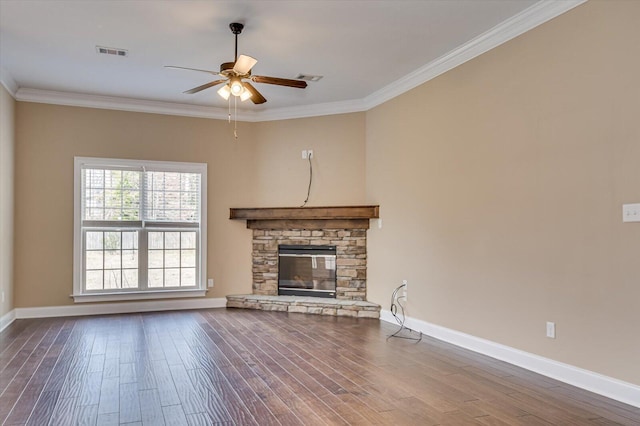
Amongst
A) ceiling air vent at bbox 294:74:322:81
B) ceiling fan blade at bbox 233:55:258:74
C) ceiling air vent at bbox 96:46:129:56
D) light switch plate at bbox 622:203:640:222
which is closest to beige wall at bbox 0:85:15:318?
ceiling air vent at bbox 96:46:129:56

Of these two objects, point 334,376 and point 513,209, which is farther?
point 513,209

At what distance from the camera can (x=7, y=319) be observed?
5.53m

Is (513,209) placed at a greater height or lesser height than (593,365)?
greater

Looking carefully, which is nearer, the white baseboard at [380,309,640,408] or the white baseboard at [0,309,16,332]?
the white baseboard at [380,309,640,408]

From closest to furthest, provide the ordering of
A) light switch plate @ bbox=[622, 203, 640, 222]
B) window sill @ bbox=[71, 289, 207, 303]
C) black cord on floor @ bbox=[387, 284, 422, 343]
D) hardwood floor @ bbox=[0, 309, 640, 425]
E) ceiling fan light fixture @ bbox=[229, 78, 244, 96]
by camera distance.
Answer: hardwood floor @ bbox=[0, 309, 640, 425]
light switch plate @ bbox=[622, 203, 640, 222]
ceiling fan light fixture @ bbox=[229, 78, 244, 96]
black cord on floor @ bbox=[387, 284, 422, 343]
window sill @ bbox=[71, 289, 207, 303]

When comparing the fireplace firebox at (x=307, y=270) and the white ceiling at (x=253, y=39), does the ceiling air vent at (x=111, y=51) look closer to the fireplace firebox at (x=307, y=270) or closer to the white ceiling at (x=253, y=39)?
the white ceiling at (x=253, y=39)

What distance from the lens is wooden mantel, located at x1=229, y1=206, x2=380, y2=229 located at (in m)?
6.29

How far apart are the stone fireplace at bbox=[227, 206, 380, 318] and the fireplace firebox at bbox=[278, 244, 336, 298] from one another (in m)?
0.07

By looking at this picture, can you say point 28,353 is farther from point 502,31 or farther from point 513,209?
point 502,31

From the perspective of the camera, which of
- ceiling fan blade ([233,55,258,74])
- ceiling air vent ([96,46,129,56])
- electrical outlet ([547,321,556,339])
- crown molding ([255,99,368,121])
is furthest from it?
crown molding ([255,99,368,121])

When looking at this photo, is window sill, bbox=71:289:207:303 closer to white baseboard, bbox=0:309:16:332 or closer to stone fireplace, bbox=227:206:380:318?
stone fireplace, bbox=227:206:380:318

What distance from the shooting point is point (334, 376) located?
364cm

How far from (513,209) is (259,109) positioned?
419 centimetres

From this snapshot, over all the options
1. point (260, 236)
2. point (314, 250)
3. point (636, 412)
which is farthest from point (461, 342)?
point (260, 236)
